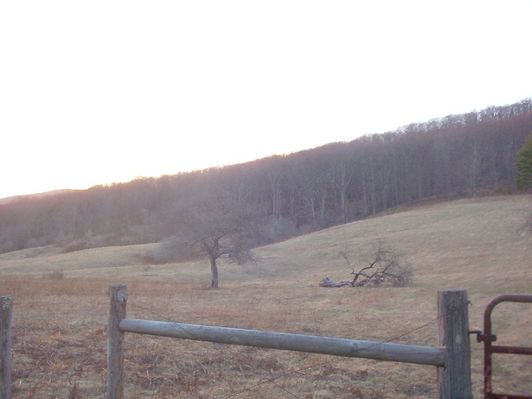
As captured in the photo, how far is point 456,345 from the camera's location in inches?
160

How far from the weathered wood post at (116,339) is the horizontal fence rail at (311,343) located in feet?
1.08

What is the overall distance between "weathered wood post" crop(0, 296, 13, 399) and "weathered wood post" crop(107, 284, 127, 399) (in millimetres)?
1099

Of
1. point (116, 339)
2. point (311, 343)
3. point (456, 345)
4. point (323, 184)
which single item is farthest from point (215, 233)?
point (323, 184)

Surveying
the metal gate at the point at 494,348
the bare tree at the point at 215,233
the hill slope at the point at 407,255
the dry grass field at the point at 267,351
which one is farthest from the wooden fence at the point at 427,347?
the bare tree at the point at 215,233

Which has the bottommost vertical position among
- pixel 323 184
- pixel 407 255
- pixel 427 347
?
pixel 407 255

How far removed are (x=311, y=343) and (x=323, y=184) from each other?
105780mm

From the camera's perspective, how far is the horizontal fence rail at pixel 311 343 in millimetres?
4152

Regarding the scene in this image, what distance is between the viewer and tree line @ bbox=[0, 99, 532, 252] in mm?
100062

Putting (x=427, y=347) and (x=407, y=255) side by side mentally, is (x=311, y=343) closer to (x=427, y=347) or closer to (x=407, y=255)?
(x=427, y=347)

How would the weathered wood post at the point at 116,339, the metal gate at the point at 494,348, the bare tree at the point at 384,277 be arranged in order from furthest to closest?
the bare tree at the point at 384,277, the weathered wood post at the point at 116,339, the metal gate at the point at 494,348

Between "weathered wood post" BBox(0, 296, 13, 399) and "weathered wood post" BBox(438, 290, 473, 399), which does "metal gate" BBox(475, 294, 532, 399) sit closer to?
"weathered wood post" BBox(438, 290, 473, 399)

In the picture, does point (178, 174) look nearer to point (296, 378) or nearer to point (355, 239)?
point (355, 239)

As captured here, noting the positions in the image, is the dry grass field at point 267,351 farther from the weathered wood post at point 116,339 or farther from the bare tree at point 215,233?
the bare tree at point 215,233

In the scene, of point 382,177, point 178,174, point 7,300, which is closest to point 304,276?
point 7,300
